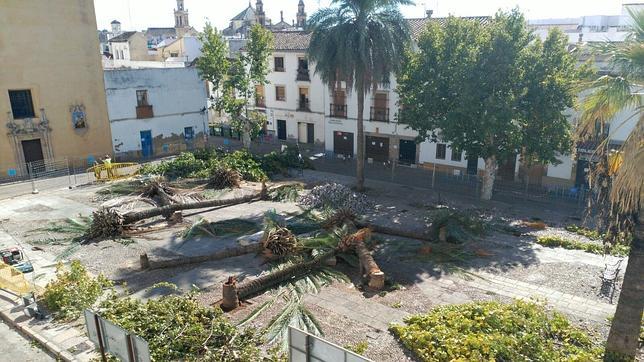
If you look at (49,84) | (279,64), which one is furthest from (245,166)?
(279,64)

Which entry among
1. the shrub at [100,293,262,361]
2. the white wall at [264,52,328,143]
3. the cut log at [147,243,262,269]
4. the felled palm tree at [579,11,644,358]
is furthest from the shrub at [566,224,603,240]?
the white wall at [264,52,328,143]

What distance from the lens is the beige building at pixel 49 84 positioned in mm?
31873

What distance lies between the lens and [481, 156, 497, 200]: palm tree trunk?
26.8 meters

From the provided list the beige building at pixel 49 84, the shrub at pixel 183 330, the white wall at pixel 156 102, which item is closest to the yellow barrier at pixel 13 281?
the shrub at pixel 183 330

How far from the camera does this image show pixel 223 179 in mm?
28188

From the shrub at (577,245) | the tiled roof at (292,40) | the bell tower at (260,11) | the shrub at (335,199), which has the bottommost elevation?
the shrub at (577,245)

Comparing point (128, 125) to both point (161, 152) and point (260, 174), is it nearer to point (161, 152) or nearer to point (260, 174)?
point (161, 152)

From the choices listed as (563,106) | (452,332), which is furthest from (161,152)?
(452,332)

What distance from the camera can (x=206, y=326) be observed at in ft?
39.3

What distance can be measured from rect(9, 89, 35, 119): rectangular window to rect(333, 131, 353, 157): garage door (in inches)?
867

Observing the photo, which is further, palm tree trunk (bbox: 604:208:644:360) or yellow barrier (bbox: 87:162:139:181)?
yellow barrier (bbox: 87:162:139:181)

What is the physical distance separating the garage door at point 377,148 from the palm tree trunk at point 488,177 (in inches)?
423

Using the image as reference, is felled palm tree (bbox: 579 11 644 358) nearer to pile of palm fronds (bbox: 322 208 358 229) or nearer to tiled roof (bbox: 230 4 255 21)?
pile of palm fronds (bbox: 322 208 358 229)

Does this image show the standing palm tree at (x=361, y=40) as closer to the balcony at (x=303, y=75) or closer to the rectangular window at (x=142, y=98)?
the balcony at (x=303, y=75)
